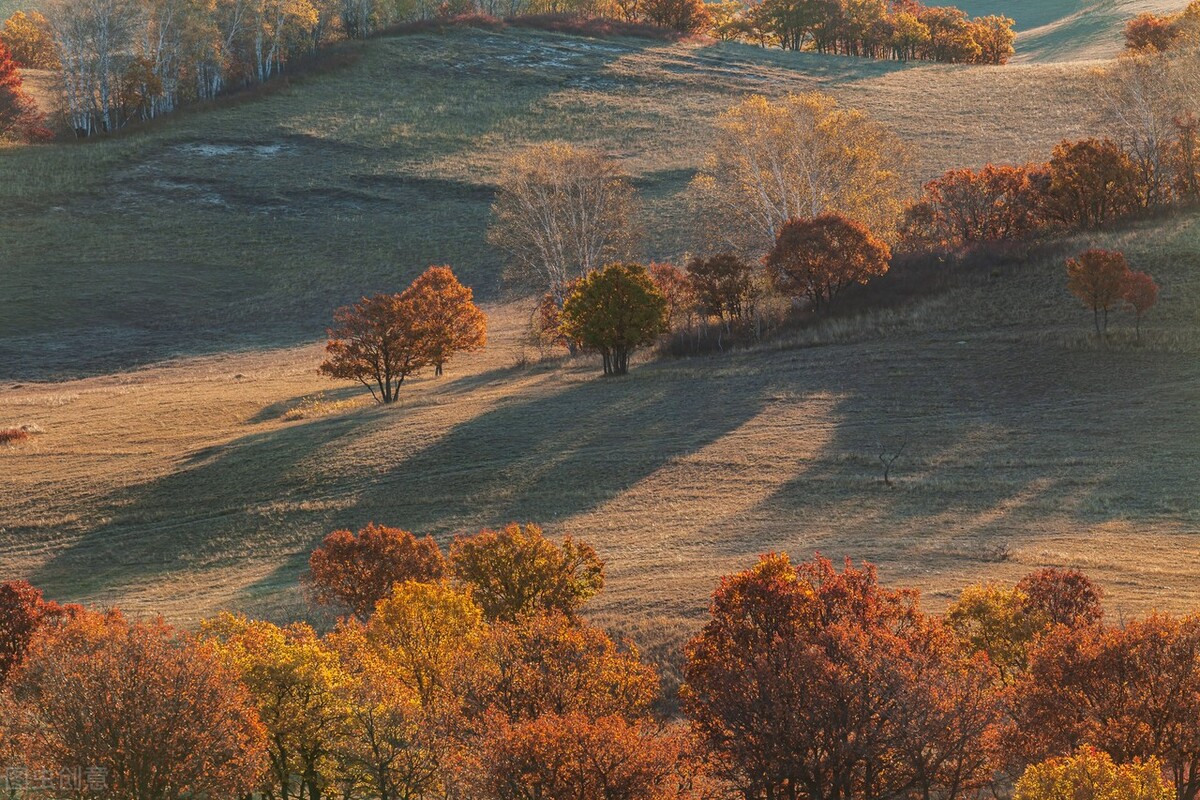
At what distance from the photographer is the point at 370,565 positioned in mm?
36500

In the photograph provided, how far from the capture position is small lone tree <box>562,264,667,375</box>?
66938 mm

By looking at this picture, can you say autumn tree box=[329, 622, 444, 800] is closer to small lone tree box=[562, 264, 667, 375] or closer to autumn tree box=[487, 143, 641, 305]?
small lone tree box=[562, 264, 667, 375]

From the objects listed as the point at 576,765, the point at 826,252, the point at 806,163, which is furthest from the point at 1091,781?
the point at 806,163

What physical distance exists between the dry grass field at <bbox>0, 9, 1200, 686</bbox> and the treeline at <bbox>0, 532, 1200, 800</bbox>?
606 cm

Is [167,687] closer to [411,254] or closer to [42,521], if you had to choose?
[42,521]

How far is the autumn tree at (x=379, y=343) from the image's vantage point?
68.5m

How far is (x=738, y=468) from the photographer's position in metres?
49.9

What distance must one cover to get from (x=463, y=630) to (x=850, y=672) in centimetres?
1159

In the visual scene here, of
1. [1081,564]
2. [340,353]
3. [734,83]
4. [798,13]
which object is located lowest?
[1081,564]

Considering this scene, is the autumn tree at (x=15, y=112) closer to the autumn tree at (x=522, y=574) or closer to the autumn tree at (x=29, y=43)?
the autumn tree at (x=29, y=43)

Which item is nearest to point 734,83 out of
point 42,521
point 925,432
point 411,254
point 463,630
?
point 411,254

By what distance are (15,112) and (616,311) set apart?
95838mm

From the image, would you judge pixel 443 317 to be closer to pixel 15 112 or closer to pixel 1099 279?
pixel 1099 279

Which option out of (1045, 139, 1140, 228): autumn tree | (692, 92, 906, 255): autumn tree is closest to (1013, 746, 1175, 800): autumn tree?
(692, 92, 906, 255): autumn tree
